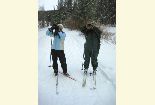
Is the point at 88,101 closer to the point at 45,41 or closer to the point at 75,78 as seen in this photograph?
the point at 75,78

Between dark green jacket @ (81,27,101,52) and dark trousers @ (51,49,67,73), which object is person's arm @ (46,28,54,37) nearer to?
dark trousers @ (51,49,67,73)

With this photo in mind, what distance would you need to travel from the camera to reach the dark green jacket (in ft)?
23.0

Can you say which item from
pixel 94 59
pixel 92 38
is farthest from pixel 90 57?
pixel 92 38

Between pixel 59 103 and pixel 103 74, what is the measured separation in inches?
24.4

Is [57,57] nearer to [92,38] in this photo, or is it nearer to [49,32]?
[49,32]

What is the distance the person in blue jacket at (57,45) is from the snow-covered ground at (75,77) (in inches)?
1.8

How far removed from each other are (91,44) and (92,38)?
0.07 metres

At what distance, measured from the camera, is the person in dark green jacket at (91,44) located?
22.9 feet

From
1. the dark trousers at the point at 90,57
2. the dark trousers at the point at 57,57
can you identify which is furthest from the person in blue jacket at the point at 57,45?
the dark trousers at the point at 90,57

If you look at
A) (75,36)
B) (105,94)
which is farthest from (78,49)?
(105,94)

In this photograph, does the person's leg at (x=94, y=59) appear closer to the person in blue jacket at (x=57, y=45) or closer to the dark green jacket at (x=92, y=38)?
the dark green jacket at (x=92, y=38)

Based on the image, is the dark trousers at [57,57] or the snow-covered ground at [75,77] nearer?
the snow-covered ground at [75,77]

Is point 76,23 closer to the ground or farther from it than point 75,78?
farther from it

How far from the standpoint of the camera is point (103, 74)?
6941 millimetres
